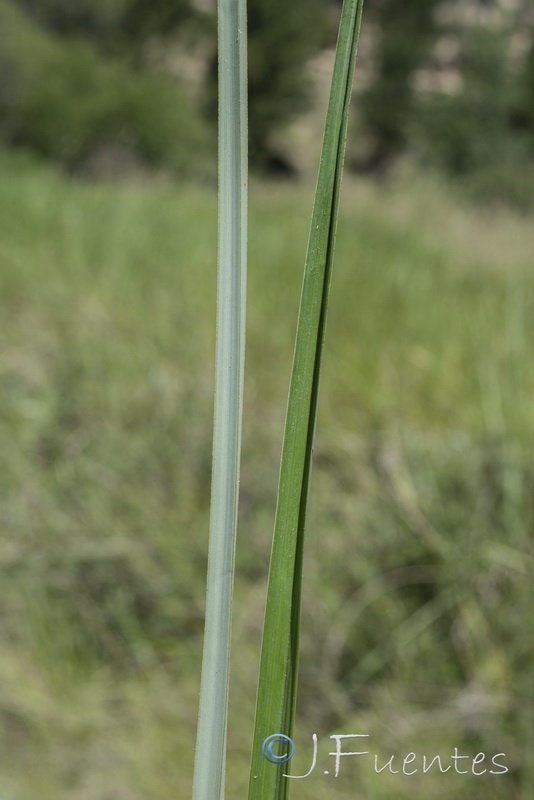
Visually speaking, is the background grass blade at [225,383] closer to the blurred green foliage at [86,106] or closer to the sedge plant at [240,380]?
the sedge plant at [240,380]

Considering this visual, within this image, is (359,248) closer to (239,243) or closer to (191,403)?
(191,403)

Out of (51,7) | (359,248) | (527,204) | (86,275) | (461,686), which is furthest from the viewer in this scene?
(51,7)

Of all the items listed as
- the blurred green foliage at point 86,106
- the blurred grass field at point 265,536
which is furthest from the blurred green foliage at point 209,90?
the blurred grass field at point 265,536

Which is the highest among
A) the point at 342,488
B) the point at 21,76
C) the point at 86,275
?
the point at 21,76

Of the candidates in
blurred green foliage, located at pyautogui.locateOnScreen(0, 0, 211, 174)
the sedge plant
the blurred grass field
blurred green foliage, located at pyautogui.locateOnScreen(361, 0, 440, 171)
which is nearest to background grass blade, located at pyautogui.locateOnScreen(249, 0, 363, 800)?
the sedge plant

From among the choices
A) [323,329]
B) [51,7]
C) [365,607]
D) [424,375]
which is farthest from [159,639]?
[51,7]

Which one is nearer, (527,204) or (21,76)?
(527,204)

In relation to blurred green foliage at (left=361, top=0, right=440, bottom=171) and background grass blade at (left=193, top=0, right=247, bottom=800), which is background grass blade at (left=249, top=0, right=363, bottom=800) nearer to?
background grass blade at (left=193, top=0, right=247, bottom=800)
